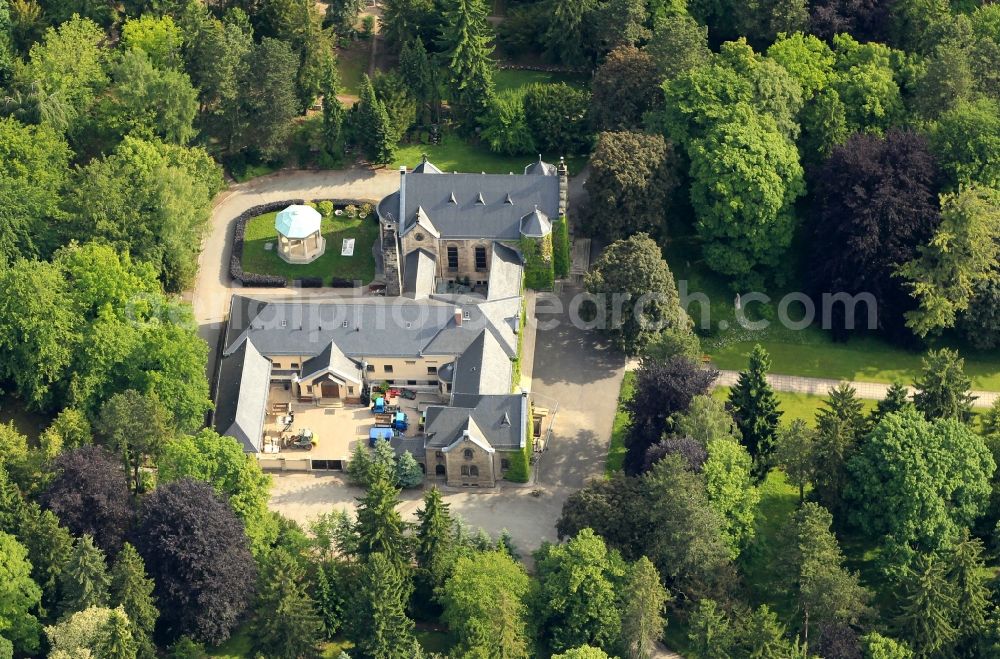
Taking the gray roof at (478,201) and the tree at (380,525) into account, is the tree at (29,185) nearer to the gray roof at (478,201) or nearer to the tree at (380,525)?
the gray roof at (478,201)

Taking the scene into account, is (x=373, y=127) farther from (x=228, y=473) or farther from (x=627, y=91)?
(x=228, y=473)

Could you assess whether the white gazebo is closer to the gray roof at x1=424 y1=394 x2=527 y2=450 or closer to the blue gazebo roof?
the blue gazebo roof

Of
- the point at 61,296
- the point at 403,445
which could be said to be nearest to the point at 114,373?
the point at 61,296

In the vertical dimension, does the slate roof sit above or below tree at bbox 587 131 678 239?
below

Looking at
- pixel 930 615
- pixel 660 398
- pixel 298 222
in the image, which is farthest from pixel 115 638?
pixel 930 615

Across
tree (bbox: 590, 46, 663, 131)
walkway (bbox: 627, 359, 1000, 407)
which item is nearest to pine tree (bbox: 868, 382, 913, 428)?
walkway (bbox: 627, 359, 1000, 407)

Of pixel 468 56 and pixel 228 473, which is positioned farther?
pixel 468 56
